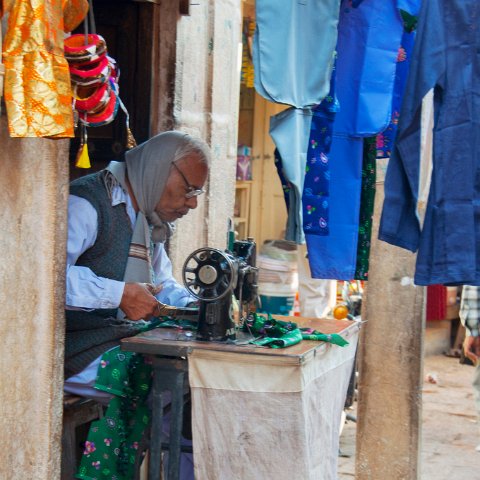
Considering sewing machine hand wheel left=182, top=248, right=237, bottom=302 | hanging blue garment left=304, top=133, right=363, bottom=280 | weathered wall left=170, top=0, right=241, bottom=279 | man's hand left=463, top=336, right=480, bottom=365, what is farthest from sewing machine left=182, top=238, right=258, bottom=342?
man's hand left=463, top=336, right=480, bottom=365

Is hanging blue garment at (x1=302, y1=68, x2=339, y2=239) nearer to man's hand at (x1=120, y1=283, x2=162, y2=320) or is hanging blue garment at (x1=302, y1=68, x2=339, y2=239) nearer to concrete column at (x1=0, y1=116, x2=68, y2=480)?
man's hand at (x1=120, y1=283, x2=162, y2=320)

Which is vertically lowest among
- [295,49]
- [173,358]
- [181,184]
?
[173,358]

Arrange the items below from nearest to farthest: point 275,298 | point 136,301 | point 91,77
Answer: point 91,77 < point 136,301 < point 275,298

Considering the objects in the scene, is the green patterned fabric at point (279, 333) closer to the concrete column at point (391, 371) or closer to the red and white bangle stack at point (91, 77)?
the red and white bangle stack at point (91, 77)

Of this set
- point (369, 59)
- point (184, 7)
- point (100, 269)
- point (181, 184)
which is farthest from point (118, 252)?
point (184, 7)

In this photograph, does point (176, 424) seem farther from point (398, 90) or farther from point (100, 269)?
point (398, 90)

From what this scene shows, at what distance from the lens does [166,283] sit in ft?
16.2

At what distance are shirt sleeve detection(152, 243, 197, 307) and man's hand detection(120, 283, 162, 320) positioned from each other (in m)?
0.54

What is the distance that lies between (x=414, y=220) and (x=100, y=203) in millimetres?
1392

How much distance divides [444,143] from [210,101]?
2106mm

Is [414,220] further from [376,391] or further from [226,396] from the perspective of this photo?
[376,391]

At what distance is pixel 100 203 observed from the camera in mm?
4430

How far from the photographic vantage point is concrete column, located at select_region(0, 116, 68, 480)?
3.68 m

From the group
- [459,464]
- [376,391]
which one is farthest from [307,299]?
[376,391]
